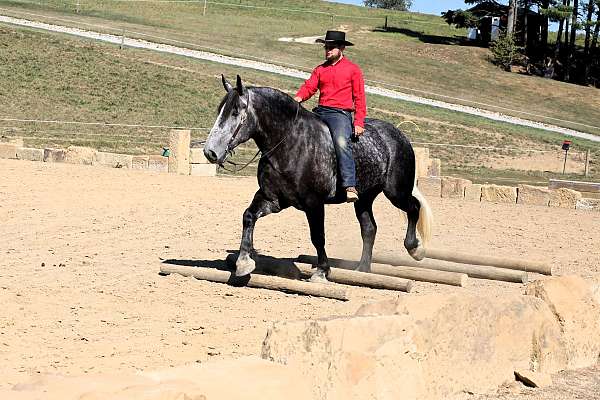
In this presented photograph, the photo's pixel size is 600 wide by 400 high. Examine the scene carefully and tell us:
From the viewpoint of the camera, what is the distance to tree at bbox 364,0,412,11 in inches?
5488

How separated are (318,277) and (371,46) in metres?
58.9

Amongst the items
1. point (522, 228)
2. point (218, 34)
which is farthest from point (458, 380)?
point (218, 34)

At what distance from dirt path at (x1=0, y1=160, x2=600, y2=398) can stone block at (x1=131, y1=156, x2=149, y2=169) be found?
71.2 inches

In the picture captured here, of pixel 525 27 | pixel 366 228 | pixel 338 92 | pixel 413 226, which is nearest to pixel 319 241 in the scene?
pixel 366 228

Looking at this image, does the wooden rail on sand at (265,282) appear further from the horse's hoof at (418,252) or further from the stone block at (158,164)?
the stone block at (158,164)

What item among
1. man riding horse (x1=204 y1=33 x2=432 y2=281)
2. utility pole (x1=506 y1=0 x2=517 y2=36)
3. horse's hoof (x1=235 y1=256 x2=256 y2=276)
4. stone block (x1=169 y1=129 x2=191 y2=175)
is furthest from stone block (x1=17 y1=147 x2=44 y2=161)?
utility pole (x1=506 y1=0 x2=517 y2=36)

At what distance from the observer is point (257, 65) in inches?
2013

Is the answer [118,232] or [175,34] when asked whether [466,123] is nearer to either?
[175,34]

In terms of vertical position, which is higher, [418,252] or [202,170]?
[418,252]

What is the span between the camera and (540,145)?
40.6 m

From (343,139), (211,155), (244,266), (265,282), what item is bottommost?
(265,282)

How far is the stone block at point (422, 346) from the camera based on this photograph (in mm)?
6598

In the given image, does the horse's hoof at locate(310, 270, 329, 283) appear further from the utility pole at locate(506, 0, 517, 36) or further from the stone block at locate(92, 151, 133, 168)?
the utility pole at locate(506, 0, 517, 36)

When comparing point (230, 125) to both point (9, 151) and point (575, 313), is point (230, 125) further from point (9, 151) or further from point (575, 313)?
point (9, 151)
